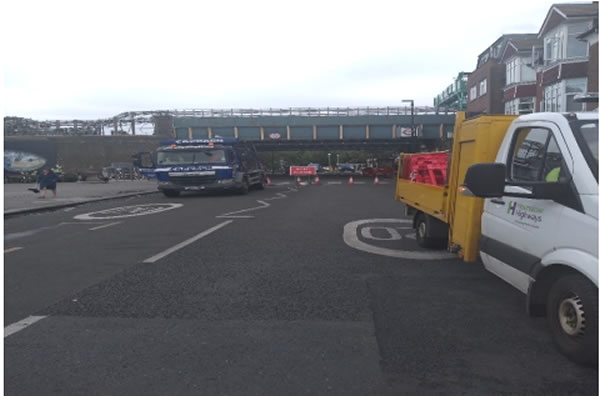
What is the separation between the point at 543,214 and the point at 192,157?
1791 cm

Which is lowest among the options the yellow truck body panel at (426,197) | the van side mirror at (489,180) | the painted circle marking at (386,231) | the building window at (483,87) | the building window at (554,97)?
the painted circle marking at (386,231)

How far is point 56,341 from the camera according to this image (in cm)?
403

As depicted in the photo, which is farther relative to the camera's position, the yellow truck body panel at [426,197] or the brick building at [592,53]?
the brick building at [592,53]

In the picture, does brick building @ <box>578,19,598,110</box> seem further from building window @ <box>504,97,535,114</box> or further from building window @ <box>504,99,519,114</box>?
building window @ <box>504,99,519,114</box>

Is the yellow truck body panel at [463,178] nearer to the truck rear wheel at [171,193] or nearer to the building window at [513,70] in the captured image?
the truck rear wheel at [171,193]

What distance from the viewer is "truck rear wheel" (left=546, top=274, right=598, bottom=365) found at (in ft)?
10.8

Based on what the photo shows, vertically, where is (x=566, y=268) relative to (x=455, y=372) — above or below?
above

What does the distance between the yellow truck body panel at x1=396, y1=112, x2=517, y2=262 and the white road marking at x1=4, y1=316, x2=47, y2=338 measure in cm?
453

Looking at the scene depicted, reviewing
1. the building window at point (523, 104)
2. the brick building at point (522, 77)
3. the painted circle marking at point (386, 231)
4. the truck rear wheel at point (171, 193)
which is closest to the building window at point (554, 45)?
the brick building at point (522, 77)

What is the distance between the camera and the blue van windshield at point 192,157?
20.3 m

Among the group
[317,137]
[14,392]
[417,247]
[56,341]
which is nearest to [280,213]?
[417,247]

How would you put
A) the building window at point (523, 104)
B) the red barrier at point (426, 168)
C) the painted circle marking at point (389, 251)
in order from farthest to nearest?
the building window at point (523, 104)
the painted circle marking at point (389, 251)
the red barrier at point (426, 168)

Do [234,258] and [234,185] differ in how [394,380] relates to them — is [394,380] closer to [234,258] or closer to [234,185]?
[234,258]

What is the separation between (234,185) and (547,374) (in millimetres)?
17775
